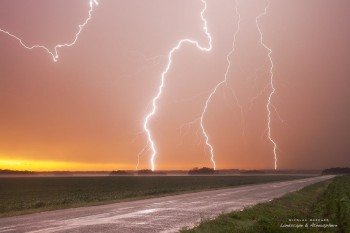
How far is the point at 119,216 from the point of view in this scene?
830 inches

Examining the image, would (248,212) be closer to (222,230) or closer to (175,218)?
(175,218)

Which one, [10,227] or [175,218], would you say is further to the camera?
[175,218]

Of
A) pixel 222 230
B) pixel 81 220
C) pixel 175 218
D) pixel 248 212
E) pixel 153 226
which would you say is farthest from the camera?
pixel 248 212

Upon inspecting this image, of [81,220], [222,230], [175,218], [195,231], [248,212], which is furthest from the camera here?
[248,212]

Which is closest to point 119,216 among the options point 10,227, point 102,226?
point 102,226

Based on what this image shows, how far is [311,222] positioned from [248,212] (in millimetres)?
3827

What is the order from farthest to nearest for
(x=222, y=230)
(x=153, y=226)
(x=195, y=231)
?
(x=153, y=226) < (x=222, y=230) < (x=195, y=231)

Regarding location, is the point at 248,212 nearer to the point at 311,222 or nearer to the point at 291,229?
the point at 311,222

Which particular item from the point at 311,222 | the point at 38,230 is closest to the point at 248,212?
the point at 311,222

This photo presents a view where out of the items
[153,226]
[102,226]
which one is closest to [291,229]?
[153,226]

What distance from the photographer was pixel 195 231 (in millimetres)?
15016

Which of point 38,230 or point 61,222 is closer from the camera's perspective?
point 38,230

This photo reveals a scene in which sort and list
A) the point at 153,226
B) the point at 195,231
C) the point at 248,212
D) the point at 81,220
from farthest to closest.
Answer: the point at 248,212 → the point at 81,220 → the point at 153,226 → the point at 195,231

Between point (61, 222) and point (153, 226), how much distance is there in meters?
3.91
